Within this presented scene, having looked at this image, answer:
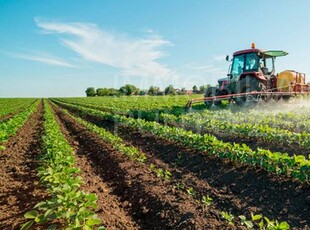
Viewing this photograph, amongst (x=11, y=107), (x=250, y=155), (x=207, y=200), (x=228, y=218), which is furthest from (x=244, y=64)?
(x=11, y=107)

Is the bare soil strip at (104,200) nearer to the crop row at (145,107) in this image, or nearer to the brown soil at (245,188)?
the brown soil at (245,188)

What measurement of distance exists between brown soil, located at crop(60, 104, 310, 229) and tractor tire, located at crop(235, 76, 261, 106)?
669 centimetres

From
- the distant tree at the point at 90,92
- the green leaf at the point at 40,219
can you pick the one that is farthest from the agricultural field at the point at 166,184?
the distant tree at the point at 90,92

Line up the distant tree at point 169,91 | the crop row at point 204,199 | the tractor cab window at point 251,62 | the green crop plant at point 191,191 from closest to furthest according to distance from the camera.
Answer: the crop row at point 204,199, the green crop plant at point 191,191, the tractor cab window at point 251,62, the distant tree at point 169,91

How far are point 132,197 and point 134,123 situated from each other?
6101 millimetres

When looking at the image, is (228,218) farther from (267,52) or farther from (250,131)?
(267,52)

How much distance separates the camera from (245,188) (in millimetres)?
4531

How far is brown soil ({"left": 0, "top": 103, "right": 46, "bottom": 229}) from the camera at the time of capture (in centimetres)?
366

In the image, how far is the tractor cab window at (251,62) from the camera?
42.2 feet

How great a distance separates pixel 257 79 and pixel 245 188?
351 inches

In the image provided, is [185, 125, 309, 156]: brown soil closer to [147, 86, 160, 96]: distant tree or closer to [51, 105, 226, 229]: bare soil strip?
[51, 105, 226, 229]: bare soil strip

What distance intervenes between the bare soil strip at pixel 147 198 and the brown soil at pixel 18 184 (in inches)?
42.0

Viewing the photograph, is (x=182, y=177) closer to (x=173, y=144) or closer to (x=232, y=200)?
(x=232, y=200)

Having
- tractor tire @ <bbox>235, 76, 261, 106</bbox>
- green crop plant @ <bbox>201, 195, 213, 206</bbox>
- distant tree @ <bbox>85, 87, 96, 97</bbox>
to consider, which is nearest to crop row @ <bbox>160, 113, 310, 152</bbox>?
tractor tire @ <bbox>235, 76, 261, 106</bbox>
